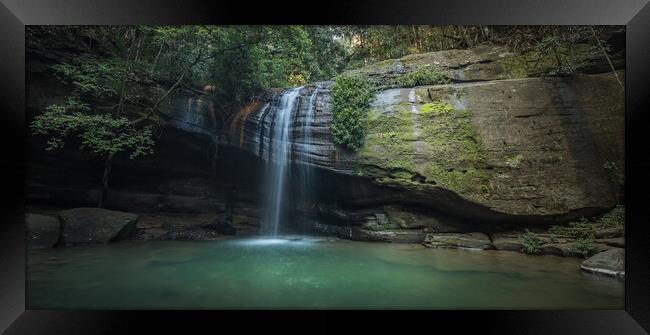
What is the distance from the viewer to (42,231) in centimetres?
632

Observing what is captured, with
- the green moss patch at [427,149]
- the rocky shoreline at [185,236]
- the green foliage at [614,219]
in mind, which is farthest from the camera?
the green moss patch at [427,149]

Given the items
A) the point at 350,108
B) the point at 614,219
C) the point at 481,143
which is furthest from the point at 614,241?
the point at 350,108

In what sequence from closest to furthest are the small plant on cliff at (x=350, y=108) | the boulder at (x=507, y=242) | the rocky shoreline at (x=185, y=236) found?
the rocky shoreline at (x=185, y=236) < the boulder at (x=507, y=242) < the small plant on cliff at (x=350, y=108)

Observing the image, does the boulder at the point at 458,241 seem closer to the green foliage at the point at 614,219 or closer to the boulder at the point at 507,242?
the boulder at the point at 507,242

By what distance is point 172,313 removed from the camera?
3.75m

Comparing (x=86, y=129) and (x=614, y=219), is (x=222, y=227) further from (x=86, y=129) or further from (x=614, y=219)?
(x=614, y=219)

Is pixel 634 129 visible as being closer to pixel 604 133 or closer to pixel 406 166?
pixel 604 133

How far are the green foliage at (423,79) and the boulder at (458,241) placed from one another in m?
3.34

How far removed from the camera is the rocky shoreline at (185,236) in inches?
224

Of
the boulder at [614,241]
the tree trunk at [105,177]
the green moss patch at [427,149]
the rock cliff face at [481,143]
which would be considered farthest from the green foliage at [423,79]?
the tree trunk at [105,177]

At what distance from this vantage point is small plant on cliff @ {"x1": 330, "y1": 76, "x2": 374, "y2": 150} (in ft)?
25.5

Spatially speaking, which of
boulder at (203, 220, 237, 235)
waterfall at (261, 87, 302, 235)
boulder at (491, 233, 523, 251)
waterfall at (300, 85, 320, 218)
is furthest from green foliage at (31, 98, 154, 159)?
boulder at (491, 233, 523, 251)

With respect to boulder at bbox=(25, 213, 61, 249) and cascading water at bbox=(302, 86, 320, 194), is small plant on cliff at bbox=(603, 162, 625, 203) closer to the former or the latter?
cascading water at bbox=(302, 86, 320, 194)

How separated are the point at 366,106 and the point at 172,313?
18.8ft
